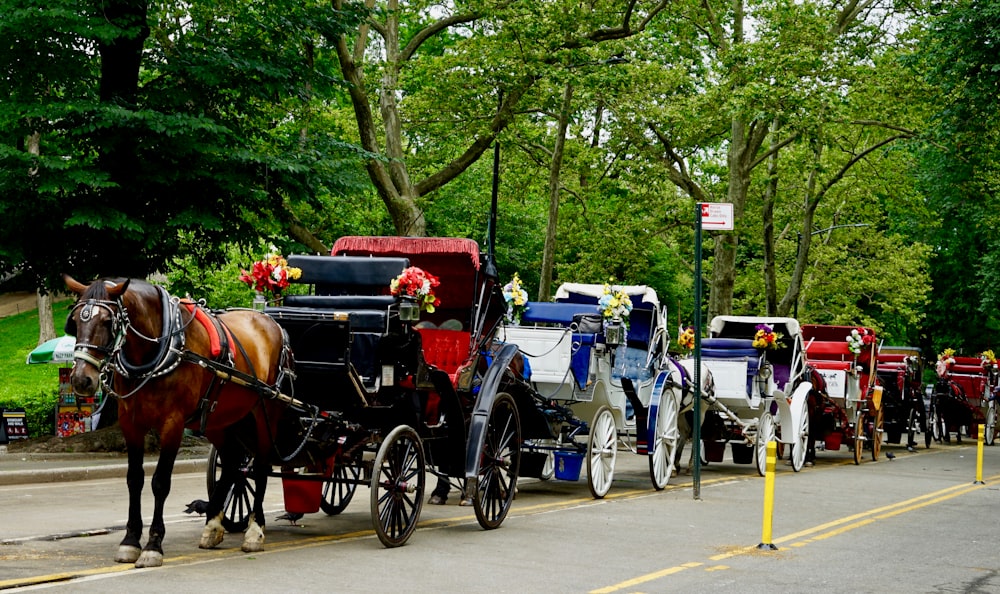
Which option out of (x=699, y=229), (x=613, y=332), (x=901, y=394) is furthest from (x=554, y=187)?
(x=613, y=332)

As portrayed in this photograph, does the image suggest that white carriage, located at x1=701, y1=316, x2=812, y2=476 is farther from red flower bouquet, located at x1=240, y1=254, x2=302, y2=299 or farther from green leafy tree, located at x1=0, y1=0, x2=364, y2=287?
red flower bouquet, located at x1=240, y1=254, x2=302, y2=299

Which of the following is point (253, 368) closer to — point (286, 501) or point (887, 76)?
point (286, 501)

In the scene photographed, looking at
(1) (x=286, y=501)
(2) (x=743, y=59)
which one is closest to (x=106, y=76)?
(1) (x=286, y=501)

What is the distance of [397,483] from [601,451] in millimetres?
5534

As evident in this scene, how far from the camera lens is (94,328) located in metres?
8.59

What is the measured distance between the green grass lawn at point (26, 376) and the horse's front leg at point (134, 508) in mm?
15454

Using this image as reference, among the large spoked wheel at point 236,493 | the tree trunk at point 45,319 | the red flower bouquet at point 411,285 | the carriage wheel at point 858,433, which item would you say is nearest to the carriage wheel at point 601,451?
the red flower bouquet at point 411,285

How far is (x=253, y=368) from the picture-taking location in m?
9.80

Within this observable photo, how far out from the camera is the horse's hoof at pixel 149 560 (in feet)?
28.9

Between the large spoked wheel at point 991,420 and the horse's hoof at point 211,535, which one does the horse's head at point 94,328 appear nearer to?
the horse's hoof at point 211,535

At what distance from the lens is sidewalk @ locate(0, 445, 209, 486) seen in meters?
17.3

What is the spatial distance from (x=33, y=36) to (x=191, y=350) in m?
10.3

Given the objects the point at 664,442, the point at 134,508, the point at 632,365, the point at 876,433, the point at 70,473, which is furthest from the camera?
the point at 876,433

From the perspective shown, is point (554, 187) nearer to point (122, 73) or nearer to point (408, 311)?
point (122, 73)
